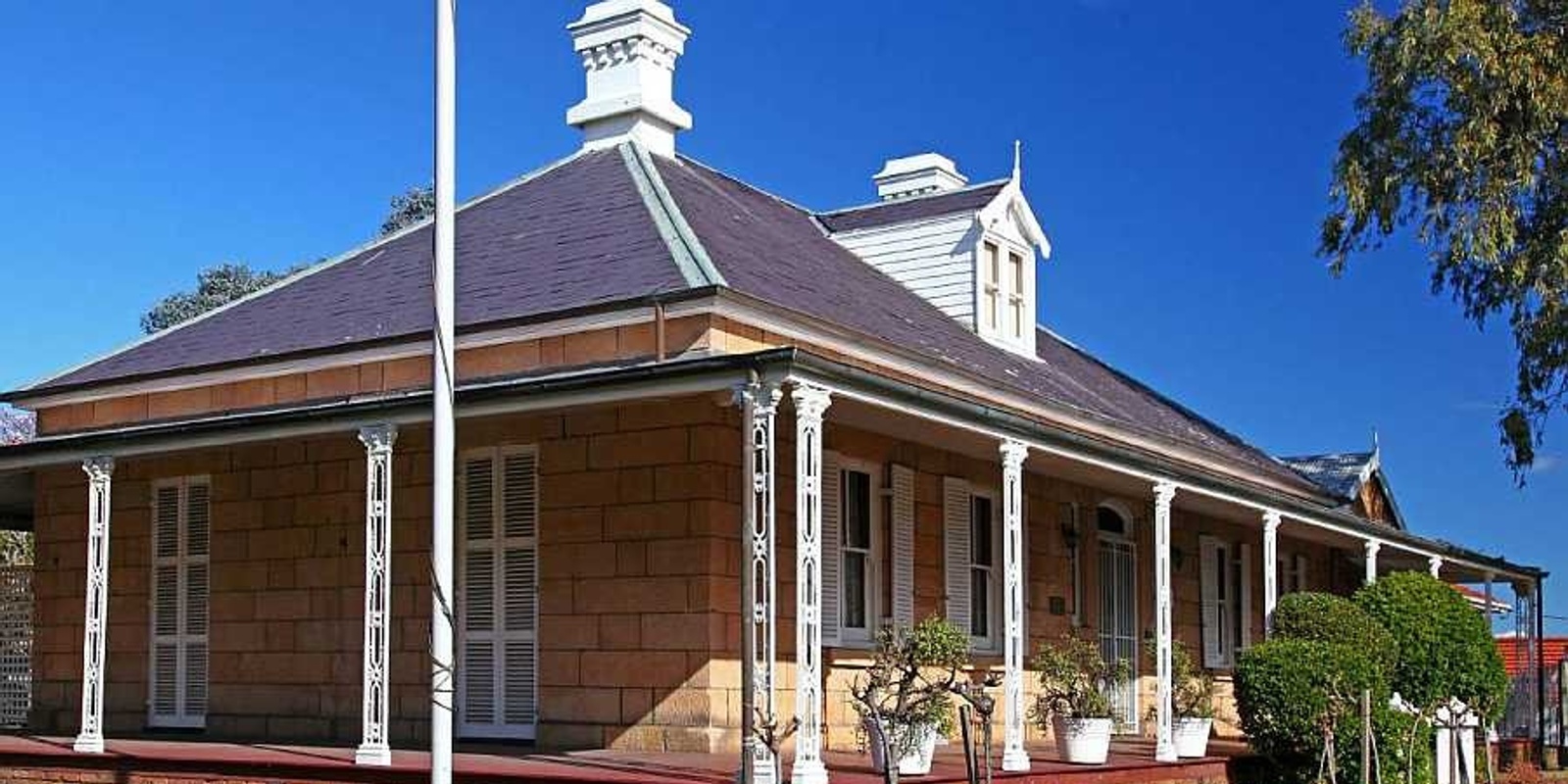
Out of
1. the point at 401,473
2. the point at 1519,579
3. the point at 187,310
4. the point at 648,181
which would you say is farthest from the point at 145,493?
the point at 187,310

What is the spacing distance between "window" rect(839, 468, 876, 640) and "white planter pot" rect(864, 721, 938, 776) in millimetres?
3296

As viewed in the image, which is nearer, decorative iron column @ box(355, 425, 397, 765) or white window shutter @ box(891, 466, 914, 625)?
decorative iron column @ box(355, 425, 397, 765)

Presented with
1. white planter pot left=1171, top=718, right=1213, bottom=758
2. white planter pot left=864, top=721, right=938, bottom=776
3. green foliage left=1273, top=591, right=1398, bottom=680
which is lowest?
white planter pot left=1171, top=718, right=1213, bottom=758

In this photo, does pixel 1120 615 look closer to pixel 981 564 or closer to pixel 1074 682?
pixel 981 564

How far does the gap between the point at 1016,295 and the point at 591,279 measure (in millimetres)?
7092

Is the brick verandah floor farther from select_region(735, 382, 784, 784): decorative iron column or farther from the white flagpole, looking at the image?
the white flagpole

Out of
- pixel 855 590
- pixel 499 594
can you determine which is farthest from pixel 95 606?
pixel 855 590

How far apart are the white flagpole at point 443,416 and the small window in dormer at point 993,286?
1066cm

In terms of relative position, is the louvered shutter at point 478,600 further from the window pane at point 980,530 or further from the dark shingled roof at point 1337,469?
the dark shingled roof at point 1337,469

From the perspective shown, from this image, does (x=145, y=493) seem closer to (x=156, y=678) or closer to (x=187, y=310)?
(x=156, y=678)

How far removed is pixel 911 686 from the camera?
13656mm

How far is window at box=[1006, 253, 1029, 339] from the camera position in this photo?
2155 cm

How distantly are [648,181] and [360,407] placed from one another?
4.63 metres

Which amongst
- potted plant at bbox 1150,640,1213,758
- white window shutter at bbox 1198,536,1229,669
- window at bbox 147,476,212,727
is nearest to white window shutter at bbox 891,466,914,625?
potted plant at bbox 1150,640,1213,758
